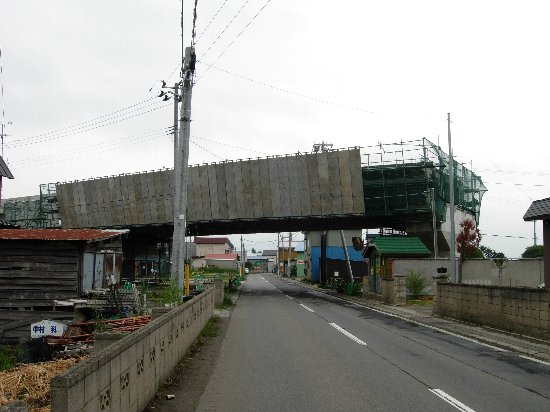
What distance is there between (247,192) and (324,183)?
19.0 ft

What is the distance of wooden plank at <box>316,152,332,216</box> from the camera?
39500 millimetres

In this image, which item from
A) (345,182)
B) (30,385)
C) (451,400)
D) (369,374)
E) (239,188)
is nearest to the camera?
(451,400)

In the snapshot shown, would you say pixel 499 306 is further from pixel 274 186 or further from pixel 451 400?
pixel 274 186

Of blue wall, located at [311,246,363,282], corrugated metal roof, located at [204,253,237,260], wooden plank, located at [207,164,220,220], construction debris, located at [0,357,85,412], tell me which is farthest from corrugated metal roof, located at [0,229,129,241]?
corrugated metal roof, located at [204,253,237,260]

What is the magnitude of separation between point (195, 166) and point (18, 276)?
21.0 m

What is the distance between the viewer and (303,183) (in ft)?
132

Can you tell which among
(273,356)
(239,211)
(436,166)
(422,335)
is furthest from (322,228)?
(273,356)

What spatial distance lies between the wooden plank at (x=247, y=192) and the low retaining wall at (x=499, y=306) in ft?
67.6

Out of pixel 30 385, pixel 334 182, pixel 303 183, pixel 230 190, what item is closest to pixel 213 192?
pixel 230 190

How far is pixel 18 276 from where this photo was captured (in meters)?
22.9

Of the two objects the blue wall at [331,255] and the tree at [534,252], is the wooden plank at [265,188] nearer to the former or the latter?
the blue wall at [331,255]

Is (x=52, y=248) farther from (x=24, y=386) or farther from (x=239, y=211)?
(x=239, y=211)

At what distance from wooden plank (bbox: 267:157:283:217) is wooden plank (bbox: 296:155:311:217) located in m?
1.53

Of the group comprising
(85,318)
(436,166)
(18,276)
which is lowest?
(85,318)
